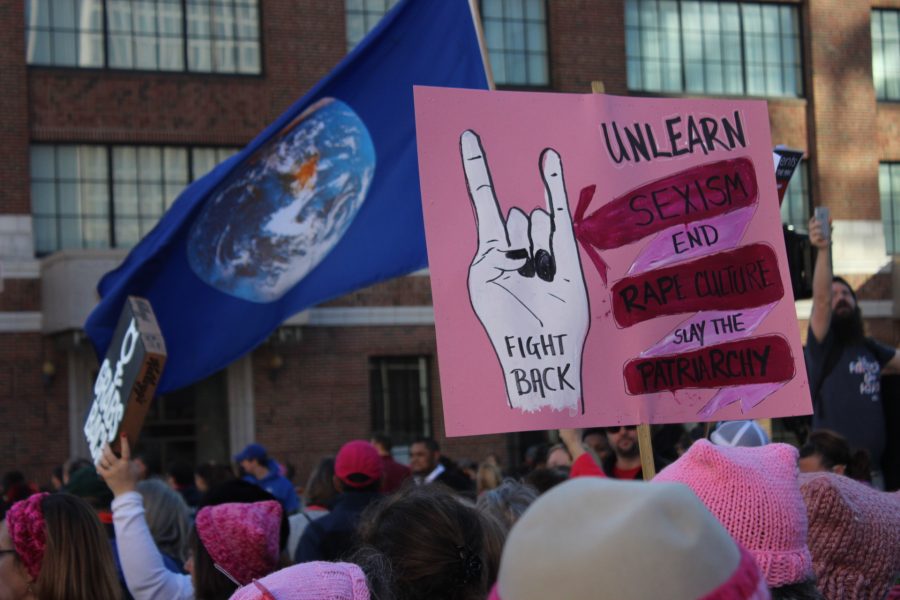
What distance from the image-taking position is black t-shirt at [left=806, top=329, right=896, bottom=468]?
668 cm

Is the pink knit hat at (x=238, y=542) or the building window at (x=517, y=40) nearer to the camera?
the pink knit hat at (x=238, y=542)

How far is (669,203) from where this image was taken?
428 centimetres

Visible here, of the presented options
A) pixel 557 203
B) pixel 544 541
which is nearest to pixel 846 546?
pixel 557 203

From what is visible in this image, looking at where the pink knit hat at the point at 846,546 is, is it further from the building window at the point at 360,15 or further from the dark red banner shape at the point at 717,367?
the building window at the point at 360,15

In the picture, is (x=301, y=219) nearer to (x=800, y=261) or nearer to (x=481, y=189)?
→ (x=800, y=261)

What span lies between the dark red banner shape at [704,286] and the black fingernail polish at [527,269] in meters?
0.29

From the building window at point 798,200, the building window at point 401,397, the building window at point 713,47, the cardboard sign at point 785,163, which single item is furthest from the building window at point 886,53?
the cardboard sign at point 785,163

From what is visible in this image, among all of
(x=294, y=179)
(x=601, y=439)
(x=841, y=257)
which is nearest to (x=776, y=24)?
(x=841, y=257)

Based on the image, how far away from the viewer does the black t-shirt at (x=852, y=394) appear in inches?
263

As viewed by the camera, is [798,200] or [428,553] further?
[798,200]

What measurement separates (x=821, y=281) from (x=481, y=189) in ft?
9.27

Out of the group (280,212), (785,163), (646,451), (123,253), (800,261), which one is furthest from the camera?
(123,253)

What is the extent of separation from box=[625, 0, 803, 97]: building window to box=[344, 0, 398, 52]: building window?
4918 millimetres

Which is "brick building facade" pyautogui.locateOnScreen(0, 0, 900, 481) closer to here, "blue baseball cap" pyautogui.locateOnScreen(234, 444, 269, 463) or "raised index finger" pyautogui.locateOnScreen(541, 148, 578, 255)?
"blue baseball cap" pyautogui.locateOnScreen(234, 444, 269, 463)
